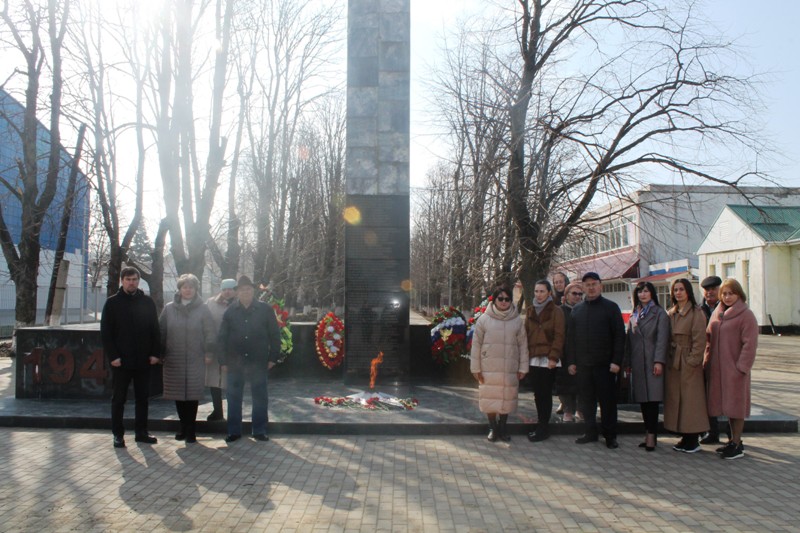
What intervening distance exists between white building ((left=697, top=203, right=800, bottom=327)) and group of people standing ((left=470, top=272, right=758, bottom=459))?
2956cm

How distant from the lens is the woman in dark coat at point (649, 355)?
7.22m

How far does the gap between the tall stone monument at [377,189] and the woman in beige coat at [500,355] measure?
3.36m

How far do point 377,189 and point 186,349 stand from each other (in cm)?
486

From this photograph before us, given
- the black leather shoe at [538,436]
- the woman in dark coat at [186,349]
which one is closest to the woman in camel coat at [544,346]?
the black leather shoe at [538,436]

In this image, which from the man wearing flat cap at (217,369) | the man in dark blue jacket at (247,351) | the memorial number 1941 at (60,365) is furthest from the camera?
the memorial number 1941 at (60,365)

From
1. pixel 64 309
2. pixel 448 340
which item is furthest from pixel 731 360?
pixel 64 309

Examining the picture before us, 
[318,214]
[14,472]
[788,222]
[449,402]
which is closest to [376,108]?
[449,402]

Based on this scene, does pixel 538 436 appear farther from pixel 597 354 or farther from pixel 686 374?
pixel 686 374

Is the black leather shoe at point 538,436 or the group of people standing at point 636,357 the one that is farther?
the black leather shoe at point 538,436

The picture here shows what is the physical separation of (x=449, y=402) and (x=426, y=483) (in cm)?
390

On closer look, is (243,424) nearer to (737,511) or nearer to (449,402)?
(449,402)

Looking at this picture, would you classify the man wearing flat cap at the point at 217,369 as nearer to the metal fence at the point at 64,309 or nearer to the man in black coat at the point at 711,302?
the man in black coat at the point at 711,302

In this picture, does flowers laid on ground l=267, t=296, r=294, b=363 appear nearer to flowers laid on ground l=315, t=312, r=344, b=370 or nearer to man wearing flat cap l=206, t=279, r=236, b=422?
flowers laid on ground l=315, t=312, r=344, b=370

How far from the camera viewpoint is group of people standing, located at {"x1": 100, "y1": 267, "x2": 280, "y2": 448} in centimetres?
736
